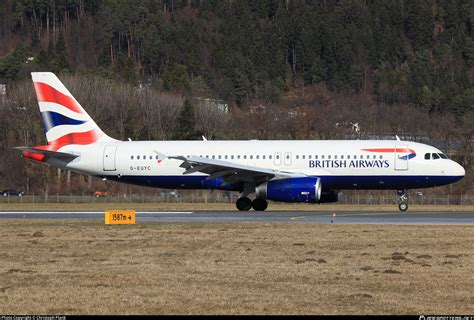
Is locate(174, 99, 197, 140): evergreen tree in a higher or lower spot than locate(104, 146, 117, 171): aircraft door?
higher

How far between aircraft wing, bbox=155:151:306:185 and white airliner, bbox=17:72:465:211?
5 cm

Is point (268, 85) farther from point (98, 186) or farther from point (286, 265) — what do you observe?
point (286, 265)

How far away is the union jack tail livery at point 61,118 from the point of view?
54125 millimetres

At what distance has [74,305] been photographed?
19.6 meters

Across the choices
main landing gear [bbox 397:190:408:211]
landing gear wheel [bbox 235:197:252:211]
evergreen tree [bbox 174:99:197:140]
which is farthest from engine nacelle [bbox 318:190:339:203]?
evergreen tree [bbox 174:99:197:140]

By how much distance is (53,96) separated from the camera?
179 ft

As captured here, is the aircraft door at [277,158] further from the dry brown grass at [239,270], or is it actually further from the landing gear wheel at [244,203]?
the dry brown grass at [239,270]

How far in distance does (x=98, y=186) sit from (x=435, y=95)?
105 meters

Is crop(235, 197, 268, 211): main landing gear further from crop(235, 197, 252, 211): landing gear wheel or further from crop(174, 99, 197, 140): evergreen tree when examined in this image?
crop(174, 99, 197, 140): evergreen tree

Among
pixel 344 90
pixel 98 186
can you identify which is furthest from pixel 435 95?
pixel 98 186

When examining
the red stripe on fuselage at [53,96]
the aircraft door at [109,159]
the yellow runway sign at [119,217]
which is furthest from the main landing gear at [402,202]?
the red stripe on fuselage at [53,96]

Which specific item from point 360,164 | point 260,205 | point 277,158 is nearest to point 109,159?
point 260,205

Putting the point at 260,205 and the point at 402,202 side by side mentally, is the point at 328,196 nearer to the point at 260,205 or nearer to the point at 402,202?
the point at 260,205

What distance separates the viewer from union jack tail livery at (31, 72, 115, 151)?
54125 mm
